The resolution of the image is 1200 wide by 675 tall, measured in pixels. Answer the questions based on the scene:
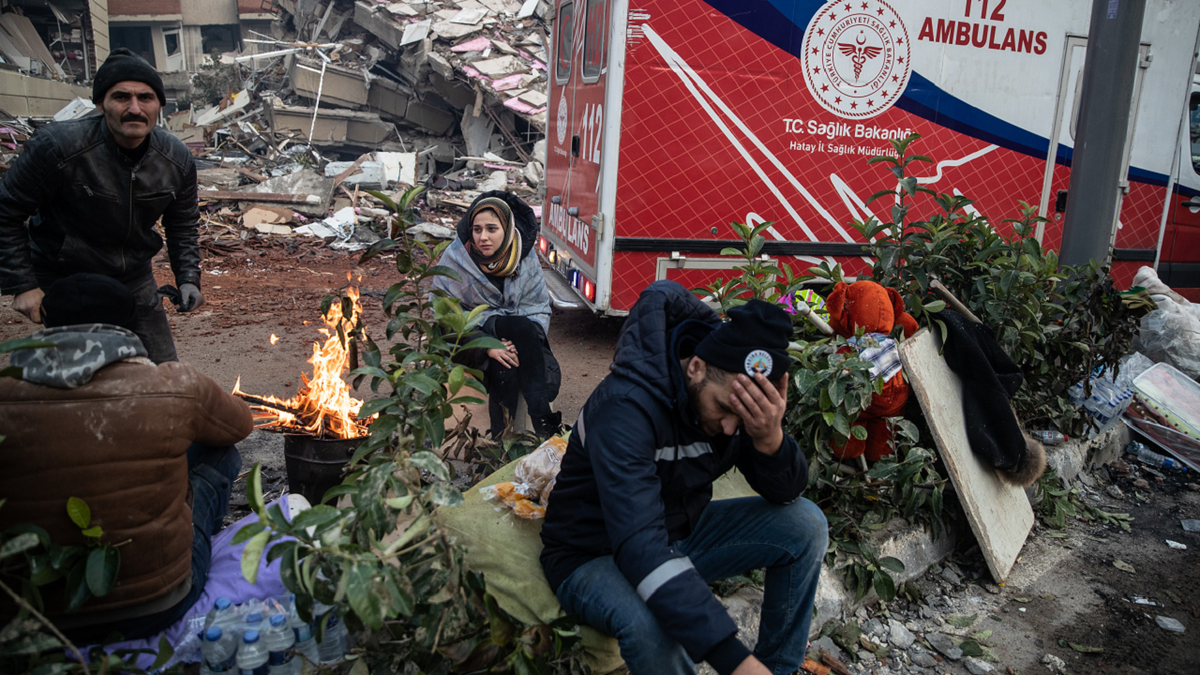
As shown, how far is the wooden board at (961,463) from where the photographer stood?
3408 millimetres

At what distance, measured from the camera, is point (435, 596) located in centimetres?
191

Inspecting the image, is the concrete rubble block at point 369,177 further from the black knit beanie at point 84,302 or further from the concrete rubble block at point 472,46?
the black knit beanie at point 84,302

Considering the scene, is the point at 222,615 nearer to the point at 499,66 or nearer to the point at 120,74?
the point at 120,74

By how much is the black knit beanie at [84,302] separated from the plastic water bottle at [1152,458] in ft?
19.3

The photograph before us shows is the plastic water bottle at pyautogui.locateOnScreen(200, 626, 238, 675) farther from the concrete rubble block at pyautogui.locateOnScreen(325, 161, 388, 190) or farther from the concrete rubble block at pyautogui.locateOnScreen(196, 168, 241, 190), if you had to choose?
the concrete rubble block at pyautogui.locateOnScreen(196, 168, 241, 190)

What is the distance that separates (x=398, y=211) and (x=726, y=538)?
1.58 meters

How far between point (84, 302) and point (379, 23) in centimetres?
1777

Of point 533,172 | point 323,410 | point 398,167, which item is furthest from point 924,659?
point 398,167

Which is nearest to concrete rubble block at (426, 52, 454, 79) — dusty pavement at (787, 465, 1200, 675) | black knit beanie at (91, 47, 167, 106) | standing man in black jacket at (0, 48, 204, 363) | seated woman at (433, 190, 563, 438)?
seated woman at (433, 190, 563, 438)

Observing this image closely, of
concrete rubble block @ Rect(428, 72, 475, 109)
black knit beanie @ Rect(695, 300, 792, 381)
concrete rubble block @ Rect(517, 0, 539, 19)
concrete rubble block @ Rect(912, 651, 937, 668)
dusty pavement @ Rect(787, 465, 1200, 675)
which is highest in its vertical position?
concrete rubble block @ Rect(517, 0, 539, 19)

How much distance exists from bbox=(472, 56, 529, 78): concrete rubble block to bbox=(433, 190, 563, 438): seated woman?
1251 cm

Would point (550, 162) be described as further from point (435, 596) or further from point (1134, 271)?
point (435, 596)

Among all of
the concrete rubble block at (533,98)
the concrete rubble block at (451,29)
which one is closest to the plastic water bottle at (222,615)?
the concrete rubble block at (533,98)

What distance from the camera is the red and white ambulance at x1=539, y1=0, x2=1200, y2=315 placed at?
5.30 meters
